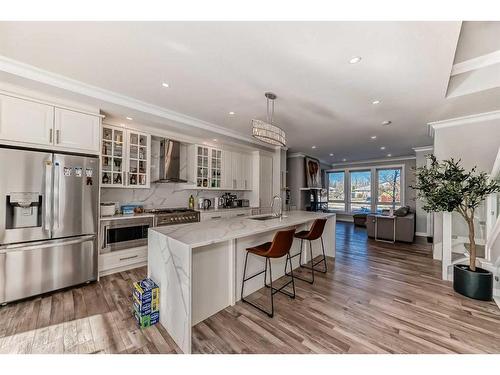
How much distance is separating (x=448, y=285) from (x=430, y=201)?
1235 millimetres

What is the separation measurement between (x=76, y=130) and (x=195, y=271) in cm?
251

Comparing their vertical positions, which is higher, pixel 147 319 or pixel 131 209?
pixel 131 209

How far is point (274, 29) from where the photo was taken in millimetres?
1658

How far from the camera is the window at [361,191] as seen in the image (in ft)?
28.6

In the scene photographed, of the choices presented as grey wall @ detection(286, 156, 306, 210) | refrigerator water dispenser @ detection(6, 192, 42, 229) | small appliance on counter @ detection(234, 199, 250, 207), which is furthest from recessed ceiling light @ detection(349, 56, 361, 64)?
grey wall @ detection(286, 156, 306, 210)

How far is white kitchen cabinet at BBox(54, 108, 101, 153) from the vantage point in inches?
104

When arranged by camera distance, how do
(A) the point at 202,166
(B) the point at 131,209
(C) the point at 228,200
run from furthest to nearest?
(C) the point at 228,200
(A) the point at 202,166
(B) the point at 131,209

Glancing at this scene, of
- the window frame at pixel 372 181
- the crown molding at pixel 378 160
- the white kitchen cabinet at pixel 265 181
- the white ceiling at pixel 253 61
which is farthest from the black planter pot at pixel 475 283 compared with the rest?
the crown molding at pixel 378 160

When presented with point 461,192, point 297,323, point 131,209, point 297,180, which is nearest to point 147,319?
point 297,323

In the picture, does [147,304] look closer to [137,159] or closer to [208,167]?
[137,159]

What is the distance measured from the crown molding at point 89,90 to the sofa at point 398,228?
519 cm

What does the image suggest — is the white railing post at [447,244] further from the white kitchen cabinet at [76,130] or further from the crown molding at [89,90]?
the white kitchen cabinet at [76,130]

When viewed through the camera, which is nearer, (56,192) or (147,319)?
(147,319)

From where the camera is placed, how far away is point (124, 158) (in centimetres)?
353
